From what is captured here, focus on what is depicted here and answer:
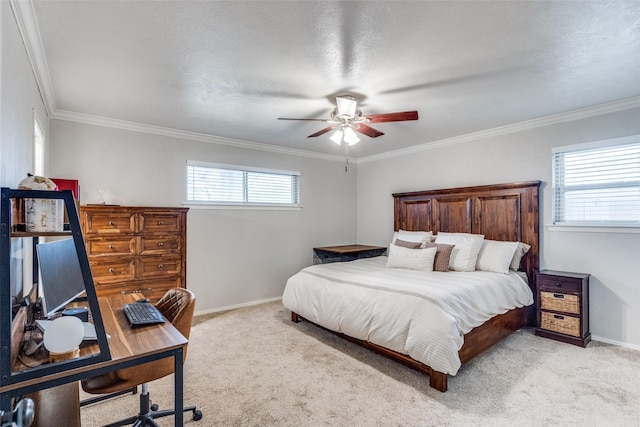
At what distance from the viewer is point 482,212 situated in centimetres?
440

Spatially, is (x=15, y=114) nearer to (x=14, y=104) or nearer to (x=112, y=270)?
(x=14, y=104)

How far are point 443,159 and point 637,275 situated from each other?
8.32ft

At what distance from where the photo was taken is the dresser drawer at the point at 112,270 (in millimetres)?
3387

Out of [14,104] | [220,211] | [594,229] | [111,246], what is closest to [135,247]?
[111,246]

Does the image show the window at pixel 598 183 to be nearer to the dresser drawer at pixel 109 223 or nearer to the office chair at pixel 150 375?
the office chair at pixel 150 375

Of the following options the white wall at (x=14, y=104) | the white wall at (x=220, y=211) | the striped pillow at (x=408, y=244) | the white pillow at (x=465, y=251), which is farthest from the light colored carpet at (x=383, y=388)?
the white wall at (x=14, y=104)

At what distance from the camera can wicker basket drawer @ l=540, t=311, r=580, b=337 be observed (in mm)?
3395

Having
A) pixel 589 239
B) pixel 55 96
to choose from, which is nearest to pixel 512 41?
pixel 589 239

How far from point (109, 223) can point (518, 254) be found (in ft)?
15.2

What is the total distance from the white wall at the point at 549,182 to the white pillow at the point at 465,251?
76 centimetres

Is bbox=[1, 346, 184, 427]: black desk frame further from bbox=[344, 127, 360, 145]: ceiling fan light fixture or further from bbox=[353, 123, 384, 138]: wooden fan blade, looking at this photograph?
bbox=[353, 123, 384, 138]: wooden fan blade

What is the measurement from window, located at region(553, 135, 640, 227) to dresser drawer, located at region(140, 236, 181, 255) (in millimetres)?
4437

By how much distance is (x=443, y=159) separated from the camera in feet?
16.1

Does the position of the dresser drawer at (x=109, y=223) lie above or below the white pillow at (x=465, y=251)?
above
